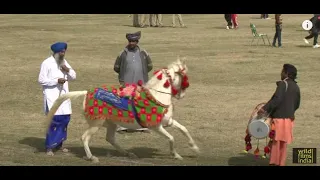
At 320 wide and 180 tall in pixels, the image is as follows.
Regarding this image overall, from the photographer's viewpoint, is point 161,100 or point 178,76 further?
point 178,76

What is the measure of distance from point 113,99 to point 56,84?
1279 mm

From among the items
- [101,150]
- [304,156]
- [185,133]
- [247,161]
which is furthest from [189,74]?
[304,156]

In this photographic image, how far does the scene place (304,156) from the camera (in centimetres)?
1241

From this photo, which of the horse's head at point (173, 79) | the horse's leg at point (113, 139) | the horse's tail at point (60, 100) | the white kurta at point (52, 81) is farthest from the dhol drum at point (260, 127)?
the white kurta at point (52, 81)

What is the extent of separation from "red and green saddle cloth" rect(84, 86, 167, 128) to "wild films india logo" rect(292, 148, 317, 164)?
2295mm

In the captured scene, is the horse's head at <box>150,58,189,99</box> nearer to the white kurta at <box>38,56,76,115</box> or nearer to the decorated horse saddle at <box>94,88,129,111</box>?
the decorated horse saddle at <box>94,88,129,111</box>

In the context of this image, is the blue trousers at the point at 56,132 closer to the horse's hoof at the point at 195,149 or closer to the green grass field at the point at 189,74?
the green grass field at the point at 189,74

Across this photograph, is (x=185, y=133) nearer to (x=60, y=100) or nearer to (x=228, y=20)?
(x=60, y=100)

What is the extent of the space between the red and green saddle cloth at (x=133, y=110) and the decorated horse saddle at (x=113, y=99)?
0.04m

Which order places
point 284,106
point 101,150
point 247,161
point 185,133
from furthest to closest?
point 101,150 < point 247,161 < point 185,133 < point 284,106

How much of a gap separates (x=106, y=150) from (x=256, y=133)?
3.14 m

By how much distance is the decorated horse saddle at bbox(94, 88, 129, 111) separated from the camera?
40.6ft

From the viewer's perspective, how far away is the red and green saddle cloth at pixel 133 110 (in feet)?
40.4

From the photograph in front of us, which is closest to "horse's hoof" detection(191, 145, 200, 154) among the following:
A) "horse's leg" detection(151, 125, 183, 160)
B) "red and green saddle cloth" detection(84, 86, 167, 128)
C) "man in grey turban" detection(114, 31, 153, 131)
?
"horse's leg" detection(151, 125, 183, 160)
